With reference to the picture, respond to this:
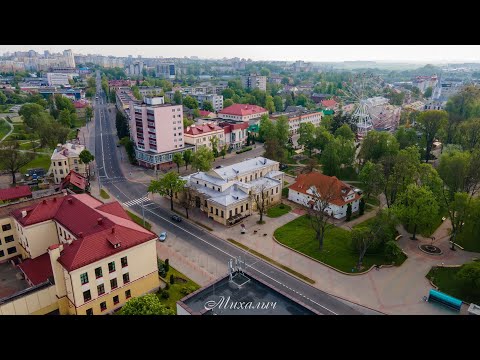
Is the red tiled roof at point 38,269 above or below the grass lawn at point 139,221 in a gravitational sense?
above

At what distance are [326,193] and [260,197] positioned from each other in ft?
24.8

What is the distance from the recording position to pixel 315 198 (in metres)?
39.7

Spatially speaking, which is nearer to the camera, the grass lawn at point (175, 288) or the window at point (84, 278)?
the window at point (84, 278)

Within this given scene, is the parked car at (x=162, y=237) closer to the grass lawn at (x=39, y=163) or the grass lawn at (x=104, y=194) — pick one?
the grass lawn at (x=104, y=194)

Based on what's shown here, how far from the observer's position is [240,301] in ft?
57.7

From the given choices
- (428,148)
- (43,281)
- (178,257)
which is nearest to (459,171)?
(428,148)

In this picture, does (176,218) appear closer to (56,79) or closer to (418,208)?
(418,208)

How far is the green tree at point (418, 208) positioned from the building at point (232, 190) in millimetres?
14379

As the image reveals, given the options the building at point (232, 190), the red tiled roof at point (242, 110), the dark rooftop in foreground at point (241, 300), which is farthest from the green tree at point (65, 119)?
the dark rooftop in foreground at point (241, 300)

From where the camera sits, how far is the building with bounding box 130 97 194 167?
53406 millimetres

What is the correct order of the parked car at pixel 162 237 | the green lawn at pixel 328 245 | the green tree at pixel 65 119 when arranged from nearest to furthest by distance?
the green lawn at pixel 328 245, the parked car at pixel 162 237, the green tree at pixel 65 119

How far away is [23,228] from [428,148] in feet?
181

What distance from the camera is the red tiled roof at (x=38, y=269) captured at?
1010 inches

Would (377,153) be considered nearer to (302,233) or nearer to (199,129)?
(302,233)
